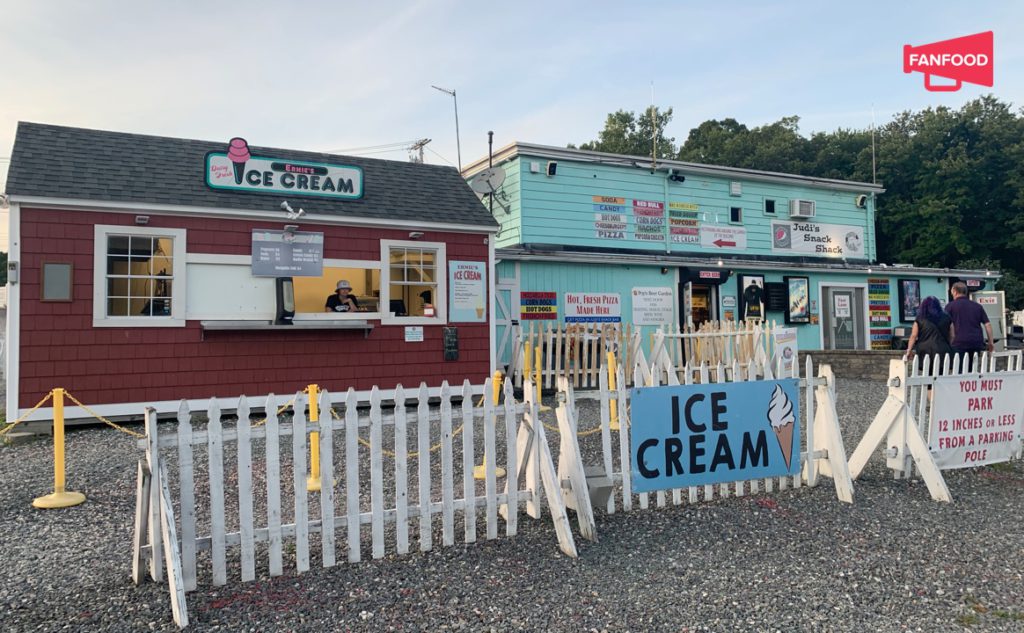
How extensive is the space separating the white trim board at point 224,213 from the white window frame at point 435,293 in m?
0.28

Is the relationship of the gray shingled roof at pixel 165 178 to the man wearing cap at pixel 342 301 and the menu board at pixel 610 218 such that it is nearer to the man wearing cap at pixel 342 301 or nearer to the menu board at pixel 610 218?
the man wearing cap at pixel 342 301

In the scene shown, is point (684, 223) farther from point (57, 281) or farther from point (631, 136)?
point (631, 136)

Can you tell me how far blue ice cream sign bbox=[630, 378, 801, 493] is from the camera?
16.4ft

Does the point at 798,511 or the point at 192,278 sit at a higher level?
the point at 192,278

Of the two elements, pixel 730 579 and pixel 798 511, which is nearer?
pixel 730 579

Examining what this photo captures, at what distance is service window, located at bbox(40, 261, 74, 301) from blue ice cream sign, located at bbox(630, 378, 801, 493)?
7.70 m

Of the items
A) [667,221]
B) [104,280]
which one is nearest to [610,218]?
[667,221]

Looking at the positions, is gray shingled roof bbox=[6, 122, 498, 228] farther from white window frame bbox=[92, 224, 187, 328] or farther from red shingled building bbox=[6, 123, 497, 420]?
white window frame bbox=[92, 224, 187, 328]

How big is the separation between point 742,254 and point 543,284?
7.26 m

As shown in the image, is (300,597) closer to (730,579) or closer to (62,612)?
(62,612)

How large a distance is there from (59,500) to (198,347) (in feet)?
13.6

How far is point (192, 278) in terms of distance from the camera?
9469mm

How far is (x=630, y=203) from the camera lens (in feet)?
56.5

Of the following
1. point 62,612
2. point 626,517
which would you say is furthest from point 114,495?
point 626,517
